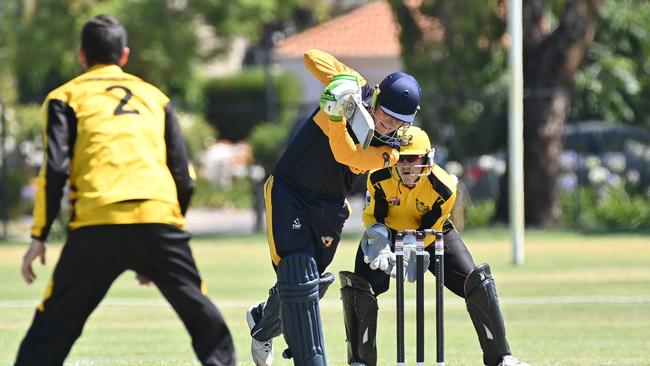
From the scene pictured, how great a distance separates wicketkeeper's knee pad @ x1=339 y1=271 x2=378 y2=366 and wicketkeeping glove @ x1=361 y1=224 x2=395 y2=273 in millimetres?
330

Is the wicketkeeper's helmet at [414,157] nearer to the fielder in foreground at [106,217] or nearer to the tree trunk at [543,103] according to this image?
the fielder in foreground at [106,217]

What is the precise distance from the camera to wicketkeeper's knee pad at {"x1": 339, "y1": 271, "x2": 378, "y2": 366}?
8391mm

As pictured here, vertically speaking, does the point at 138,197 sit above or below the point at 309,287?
above

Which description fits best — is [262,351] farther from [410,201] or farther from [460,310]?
[460,310]

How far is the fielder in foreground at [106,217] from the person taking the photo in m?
6.78

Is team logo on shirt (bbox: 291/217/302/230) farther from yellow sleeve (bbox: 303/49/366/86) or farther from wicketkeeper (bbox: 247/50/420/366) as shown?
yellow sleeve (bbox: 303/49/366/86)

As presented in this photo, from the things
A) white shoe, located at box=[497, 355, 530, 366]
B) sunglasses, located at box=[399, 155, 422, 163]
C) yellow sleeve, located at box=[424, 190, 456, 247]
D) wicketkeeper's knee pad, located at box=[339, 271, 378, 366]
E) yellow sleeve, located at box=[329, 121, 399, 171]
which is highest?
yellow sleeve, located at box=[329, 121, 399, 171]

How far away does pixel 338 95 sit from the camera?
7305 mm

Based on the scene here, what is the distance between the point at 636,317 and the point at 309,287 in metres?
6.27

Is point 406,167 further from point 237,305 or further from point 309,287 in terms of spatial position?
point 237,305

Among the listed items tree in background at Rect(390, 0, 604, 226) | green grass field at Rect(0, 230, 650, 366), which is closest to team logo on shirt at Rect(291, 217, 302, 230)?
green grass field at Rect(0, 230, 650, 366)

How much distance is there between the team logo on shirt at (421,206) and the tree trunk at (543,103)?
17.0 m

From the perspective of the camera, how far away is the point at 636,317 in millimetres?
13133

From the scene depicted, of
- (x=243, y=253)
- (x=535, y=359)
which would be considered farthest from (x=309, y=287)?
(x=243, y=253)
